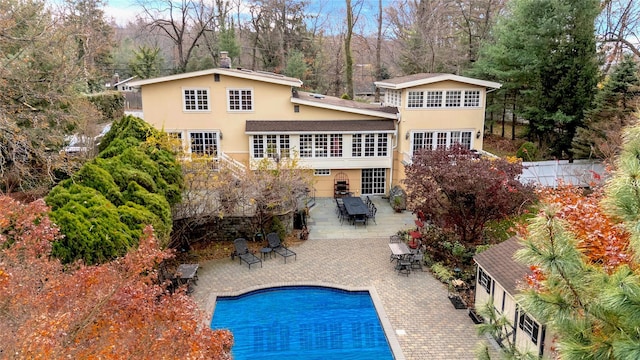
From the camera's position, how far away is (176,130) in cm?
2659

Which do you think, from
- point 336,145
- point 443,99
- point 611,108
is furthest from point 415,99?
point 611,108

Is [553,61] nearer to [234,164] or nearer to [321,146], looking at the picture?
[321,146]

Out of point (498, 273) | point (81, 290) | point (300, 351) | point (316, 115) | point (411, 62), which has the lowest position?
point (300, 351)

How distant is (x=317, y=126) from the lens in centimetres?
2662

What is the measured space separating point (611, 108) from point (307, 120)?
56.0 feet

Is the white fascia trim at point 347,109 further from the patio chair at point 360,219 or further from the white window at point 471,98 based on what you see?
the patio chair at point 360,219

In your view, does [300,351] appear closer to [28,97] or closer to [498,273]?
[498,273]

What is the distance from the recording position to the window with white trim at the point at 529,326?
37.5ft

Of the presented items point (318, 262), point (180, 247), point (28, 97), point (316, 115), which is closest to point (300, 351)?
point (318, 262)

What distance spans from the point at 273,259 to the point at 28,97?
38.8ft

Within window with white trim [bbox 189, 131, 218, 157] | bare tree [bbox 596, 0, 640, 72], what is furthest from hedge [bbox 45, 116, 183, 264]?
bare tree [bbox 596, 0, 640, 72]

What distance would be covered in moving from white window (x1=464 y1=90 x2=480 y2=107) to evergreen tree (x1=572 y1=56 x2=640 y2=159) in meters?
5.88

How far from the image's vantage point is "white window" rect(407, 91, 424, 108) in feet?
86.5

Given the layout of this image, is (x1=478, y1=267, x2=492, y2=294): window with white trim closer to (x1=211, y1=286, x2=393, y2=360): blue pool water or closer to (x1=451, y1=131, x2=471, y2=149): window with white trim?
(x1=211, y1=286, x2=393, y2=360): blue pool water
